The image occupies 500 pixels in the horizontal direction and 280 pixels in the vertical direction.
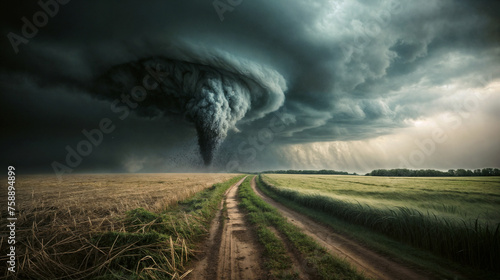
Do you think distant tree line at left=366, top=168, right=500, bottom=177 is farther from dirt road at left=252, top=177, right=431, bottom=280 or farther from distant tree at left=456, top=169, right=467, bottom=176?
dirt road at left=252, top=177, right=431, bottom=280

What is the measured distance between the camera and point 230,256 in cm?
648

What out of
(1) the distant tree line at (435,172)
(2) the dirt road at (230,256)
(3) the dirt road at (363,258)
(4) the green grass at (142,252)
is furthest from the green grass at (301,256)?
(1) the distant tree line at (435,172)

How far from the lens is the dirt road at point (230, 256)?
538 centimetres

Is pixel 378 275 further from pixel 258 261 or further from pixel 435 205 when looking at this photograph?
pixel 435 205

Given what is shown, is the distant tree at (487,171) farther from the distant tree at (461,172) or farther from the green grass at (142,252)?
the green grass at (142,252)

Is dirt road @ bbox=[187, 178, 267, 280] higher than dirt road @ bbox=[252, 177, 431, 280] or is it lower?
lower

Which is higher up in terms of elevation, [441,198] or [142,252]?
[441,198]

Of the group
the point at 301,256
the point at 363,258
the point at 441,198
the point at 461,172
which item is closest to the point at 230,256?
the point at 301,256

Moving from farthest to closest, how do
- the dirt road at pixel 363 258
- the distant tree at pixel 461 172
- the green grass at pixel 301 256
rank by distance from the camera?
1. the distant tree at pixel 461 172
2. the dirt road at pixel 363 258
3. the green grass at pixel 301 256

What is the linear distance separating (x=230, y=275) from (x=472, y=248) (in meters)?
7.92

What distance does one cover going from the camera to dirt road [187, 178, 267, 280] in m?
5.38

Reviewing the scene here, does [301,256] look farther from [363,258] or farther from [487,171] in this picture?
[487,171]

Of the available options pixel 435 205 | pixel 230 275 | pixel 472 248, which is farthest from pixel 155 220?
pixel 435 205

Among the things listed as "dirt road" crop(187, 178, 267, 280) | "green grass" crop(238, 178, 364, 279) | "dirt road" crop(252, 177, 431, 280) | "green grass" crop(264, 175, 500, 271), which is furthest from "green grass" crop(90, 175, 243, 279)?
"green grass" crop(264, 175, 500, 271)
